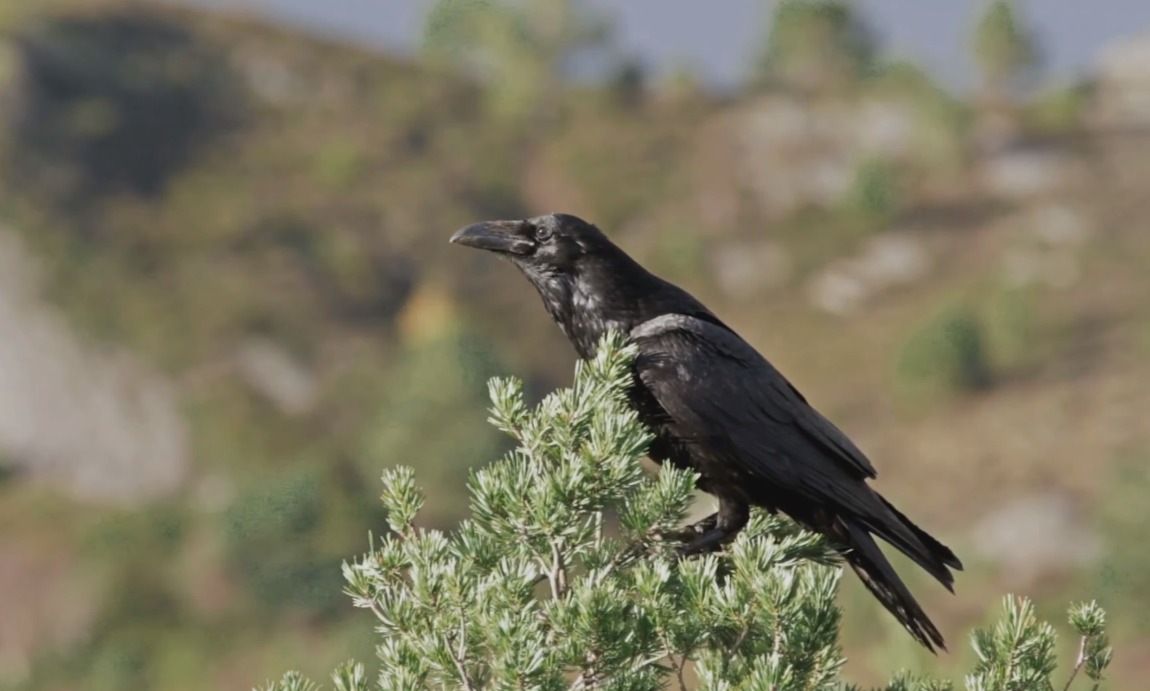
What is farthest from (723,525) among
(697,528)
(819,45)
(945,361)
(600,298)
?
(819,45)

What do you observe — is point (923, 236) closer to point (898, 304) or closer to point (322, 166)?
point (898, 304)

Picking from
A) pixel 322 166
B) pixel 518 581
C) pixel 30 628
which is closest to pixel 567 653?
pixel 518 581

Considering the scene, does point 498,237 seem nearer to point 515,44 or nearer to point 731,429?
point 731,429

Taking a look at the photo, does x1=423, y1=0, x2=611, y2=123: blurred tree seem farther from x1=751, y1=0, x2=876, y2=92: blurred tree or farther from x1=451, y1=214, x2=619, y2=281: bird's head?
x1=451, y1=214, x2=619, y2=281: bird's head

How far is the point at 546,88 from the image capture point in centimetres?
6438

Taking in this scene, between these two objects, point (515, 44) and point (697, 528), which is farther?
point (515, 44)

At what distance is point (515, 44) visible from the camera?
6512cm

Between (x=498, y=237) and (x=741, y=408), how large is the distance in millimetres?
1121

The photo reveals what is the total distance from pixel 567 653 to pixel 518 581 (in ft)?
0.69

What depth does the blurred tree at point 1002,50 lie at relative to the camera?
59188 millimetres

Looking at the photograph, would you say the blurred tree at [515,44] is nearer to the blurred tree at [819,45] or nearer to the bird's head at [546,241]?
the blurred tree at [819,45]

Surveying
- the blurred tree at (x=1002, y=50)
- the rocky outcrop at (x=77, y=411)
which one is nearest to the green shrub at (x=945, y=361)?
the blurred tree at (x=1002, y=50)

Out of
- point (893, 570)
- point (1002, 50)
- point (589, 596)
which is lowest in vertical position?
point (589, 596)

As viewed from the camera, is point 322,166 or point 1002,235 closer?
point 1002,235
